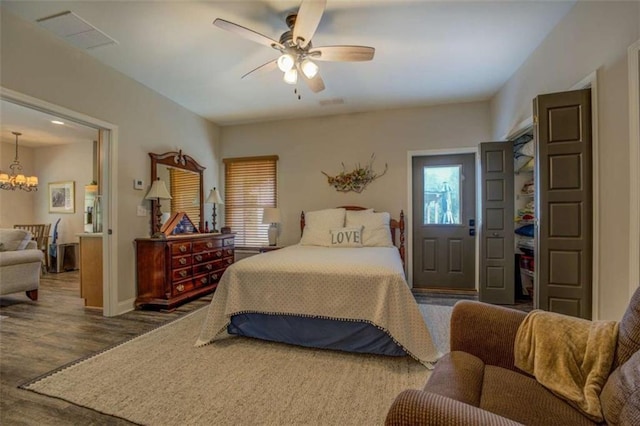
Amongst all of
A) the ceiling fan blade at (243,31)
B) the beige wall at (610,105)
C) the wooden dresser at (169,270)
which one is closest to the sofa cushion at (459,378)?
the beige wall at (610,105)

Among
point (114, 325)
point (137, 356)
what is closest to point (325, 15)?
point (137, 356)

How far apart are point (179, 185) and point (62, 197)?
3959mm

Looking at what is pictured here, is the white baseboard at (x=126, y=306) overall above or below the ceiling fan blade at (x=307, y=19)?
below

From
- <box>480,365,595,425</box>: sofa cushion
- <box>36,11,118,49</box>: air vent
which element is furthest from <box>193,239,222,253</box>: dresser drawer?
<box>480,365,595,425</box>: sofa cushion

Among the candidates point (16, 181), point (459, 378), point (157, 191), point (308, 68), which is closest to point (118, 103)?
point (157, 191)

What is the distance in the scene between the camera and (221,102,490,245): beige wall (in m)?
4.31

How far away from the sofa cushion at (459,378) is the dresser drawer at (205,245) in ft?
11.4

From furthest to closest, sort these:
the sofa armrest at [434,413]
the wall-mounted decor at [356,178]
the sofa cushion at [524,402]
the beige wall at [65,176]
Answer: the beige wall at [65,176] → the wall-mounted decor at [356,178] → the sofa cushion at [524,402] → the sofa armrest at [434,413]

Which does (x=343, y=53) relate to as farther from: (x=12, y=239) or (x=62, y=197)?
(x=62, y=197)

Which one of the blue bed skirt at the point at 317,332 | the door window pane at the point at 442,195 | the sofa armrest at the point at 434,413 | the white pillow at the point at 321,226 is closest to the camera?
the sofa armrest at the point at 434,413

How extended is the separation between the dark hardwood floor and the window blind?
1.32 meters

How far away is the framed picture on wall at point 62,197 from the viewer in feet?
20.3

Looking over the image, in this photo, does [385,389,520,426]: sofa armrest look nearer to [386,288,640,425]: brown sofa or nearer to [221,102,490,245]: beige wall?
[386,288,640,425]: brown sofa

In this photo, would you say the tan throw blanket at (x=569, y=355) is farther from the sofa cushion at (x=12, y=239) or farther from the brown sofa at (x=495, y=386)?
the sofa cushion at (x=12, y=239)
